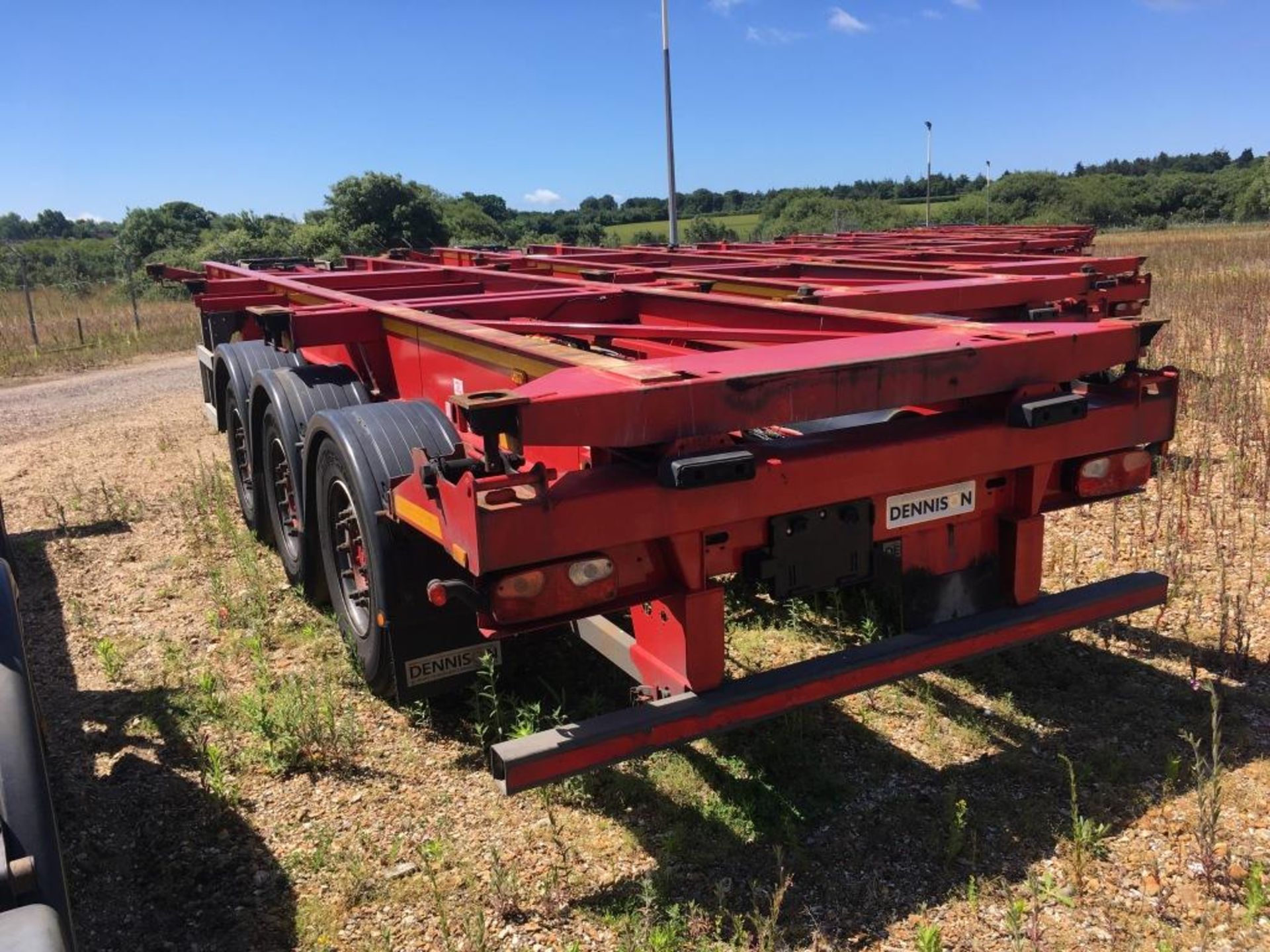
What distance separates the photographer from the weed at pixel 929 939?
2301 mm

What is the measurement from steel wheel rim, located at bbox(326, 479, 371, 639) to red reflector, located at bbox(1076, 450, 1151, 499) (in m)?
2.45

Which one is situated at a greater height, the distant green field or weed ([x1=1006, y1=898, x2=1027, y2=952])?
the distant green field

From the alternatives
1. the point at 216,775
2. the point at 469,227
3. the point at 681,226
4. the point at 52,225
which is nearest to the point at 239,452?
the point at 216,775

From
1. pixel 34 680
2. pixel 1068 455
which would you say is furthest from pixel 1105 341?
pixel 34 680

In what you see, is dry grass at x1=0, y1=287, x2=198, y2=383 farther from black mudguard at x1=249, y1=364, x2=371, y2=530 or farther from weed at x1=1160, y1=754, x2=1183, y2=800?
weed at x1=1160, y1=754, x2=1183, y2=800

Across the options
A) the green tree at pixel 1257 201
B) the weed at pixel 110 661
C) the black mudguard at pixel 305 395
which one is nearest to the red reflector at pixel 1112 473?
the black mudguard at pixel 305 395

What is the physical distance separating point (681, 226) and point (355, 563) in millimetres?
39306

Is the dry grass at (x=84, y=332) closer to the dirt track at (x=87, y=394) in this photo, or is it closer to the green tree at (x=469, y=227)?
the dirt track at (x=87, y=394)

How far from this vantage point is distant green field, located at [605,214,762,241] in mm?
37344

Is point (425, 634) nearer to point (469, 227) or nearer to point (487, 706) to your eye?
point (487, 706)

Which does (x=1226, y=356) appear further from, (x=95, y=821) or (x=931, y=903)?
(x=95, y=821)

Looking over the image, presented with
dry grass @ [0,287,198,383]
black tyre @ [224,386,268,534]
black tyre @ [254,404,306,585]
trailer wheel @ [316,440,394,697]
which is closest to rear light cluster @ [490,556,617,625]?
trailer wheel @ [316,440,394,697]

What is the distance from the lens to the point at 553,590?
251 cm

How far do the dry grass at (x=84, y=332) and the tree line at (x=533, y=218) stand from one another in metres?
1.39
